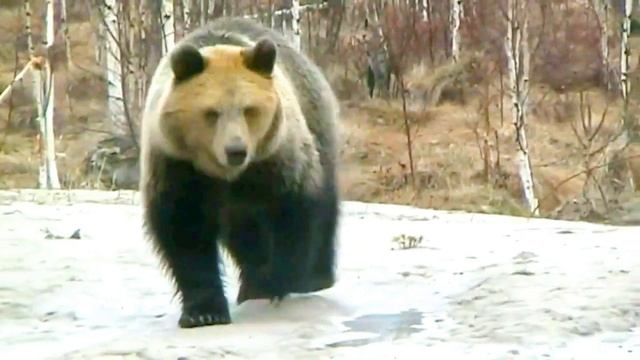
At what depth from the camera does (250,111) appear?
5.23 m

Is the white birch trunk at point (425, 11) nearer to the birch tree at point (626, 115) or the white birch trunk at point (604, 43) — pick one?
the white birch trunk at point (604, 43)

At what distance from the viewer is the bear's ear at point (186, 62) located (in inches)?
206

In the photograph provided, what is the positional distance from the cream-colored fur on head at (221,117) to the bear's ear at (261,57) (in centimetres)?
2

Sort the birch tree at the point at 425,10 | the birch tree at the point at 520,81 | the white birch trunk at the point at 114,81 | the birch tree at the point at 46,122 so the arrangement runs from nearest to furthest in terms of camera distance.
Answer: the birch tree at the point at 46,122 → the birch tree at the point at 520,81 → the white birch trunk at the point at 114,81 → the birch tree at the point at 425,10

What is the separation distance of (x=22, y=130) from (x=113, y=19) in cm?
377

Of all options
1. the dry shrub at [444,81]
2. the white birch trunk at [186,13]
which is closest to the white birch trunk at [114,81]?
the white birch trunk at [186,13]

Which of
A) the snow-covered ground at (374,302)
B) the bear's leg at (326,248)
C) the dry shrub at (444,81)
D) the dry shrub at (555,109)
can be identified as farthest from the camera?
the dry shrub at (444,81)

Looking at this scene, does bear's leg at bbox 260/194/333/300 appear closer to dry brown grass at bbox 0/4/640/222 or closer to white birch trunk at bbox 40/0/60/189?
white birch trunk at bbox 40/0/60/189

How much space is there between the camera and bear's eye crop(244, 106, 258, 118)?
5211mm

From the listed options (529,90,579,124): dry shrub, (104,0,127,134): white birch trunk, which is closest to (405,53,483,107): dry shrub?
(529,90,579,124): dry shrub

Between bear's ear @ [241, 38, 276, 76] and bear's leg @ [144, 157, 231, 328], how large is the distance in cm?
46

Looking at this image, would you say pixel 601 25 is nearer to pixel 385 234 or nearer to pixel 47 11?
pixel 47 11

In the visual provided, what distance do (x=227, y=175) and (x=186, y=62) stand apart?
0.45m

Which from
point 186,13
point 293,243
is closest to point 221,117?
point 293,243
